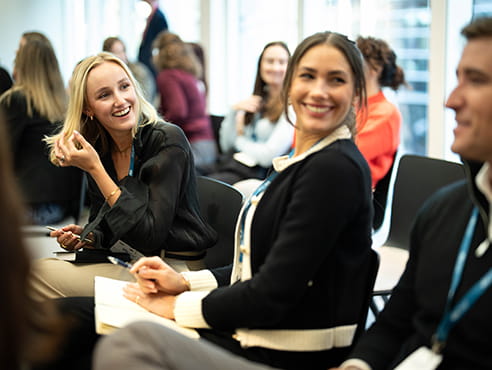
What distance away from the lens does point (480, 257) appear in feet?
4.30

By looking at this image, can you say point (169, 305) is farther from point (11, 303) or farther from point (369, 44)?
point (369, 44)

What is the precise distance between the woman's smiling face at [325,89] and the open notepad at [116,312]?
629mm

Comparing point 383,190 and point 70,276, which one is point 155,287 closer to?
point 70,276

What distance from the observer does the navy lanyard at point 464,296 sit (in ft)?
4.15

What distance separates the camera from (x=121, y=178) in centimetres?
241

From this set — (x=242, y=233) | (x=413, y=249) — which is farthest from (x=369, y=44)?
(x=413, y=249)

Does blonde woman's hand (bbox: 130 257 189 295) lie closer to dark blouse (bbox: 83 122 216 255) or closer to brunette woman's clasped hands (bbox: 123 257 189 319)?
brunette woman's clasped hands (bbox: 123 257 189 319)

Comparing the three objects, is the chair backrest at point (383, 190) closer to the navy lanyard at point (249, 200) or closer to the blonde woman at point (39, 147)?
the navy lanyard at point (249, 200)

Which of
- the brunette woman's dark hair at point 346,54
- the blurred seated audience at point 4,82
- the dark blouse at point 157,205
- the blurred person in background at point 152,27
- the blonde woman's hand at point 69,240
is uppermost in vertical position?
the blurred person in background at point 152,27

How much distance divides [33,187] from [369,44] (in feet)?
6.84

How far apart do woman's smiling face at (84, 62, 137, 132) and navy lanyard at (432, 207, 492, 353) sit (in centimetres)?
136

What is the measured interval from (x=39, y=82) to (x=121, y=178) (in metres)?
1.98

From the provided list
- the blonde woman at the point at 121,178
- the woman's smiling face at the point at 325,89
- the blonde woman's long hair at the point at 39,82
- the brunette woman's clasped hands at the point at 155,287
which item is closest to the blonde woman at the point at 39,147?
the blonde woman's long hair at the point at 39,82

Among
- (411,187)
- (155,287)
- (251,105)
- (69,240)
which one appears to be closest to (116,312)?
(155,287)
